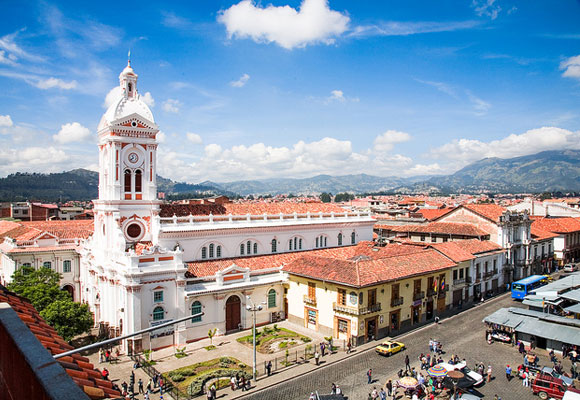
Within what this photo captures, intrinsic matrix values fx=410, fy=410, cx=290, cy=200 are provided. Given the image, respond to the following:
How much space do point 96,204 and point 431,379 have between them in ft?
111

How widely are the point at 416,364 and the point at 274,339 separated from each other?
40.5ft

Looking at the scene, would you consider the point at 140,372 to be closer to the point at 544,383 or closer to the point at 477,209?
the point at 544,383

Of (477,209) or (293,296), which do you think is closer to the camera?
(293,296)

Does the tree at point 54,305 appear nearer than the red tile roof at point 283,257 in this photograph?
Yes

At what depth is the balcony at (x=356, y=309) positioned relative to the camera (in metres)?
35.0

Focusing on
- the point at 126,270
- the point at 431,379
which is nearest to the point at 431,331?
the point at 431,379

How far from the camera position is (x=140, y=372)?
3050 cm

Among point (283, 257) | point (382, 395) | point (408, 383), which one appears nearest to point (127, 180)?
point (283, 257)

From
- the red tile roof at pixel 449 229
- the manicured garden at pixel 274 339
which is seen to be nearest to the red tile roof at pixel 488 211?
the red tile roof at pixel 449 229

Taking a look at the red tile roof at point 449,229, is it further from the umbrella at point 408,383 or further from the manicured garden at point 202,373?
the manicured garden at point 202,373

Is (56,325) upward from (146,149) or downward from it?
downward

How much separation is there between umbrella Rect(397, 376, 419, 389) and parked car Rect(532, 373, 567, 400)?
7912 millimetres

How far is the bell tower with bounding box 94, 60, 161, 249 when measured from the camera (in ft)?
127

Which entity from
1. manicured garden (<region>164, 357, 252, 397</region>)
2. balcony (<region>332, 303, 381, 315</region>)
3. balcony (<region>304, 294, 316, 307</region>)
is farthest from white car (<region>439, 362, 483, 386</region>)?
manicured garden (<region>164, 357, 252, 397</region>)
